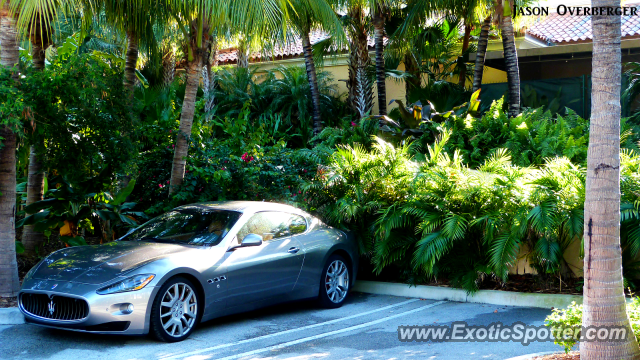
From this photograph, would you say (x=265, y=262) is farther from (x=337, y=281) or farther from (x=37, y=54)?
(x=37, y=54)

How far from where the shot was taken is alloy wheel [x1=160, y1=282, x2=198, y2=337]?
6.12m

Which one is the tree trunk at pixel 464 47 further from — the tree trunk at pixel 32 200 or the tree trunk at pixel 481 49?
the tree trunk at pixel 32 200

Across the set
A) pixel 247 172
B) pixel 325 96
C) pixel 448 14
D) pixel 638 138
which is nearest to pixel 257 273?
pixel 247 172

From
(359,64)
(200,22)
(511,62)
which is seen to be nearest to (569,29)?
(511,62)

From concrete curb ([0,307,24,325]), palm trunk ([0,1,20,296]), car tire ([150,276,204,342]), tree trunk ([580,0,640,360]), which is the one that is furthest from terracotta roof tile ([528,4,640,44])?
concrete curb ([0,307,24,325])

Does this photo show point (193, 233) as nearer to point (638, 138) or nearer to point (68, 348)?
point (68, 348)

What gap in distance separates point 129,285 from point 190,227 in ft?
4.86

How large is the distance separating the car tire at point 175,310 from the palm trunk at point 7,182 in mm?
2799

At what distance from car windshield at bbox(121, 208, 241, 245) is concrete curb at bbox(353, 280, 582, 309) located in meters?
2.90

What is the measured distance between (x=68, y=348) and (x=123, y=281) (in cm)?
87

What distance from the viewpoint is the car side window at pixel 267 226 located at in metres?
7.22

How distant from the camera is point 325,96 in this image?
18.8 meters

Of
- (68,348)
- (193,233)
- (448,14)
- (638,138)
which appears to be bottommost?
(68,348)

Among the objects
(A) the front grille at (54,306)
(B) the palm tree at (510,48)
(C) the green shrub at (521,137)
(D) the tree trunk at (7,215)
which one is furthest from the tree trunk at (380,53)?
(A) the front grille at (54,306)
